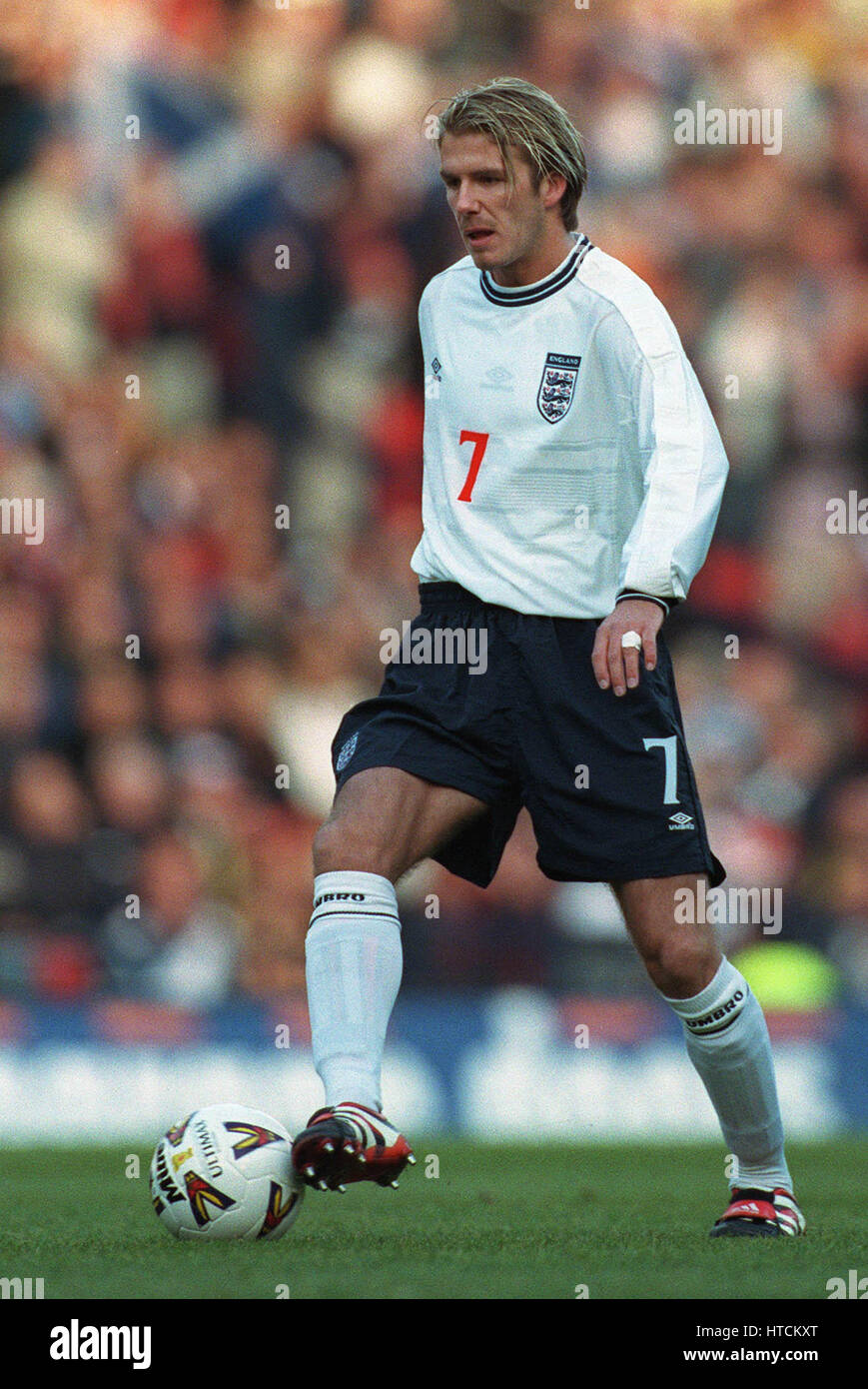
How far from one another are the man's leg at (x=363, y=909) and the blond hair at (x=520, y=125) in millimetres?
1268

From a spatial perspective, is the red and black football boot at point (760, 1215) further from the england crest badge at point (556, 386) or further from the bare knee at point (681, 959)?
the england crest badge at point (556, 386)

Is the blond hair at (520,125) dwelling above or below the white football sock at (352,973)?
above

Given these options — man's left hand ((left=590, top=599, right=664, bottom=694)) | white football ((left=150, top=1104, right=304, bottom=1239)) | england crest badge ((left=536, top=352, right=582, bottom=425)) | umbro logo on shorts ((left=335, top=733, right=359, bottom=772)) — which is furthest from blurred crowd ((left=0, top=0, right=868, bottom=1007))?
man's left hand ((left=590, top=599, right=664, bottom=694))

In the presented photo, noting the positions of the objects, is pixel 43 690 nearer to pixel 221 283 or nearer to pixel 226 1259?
pixel 221 283

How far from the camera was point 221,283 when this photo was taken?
37.8 ft

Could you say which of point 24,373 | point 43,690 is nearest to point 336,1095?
point 43,690

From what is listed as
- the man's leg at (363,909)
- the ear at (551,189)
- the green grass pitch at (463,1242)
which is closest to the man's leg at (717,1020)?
the green grass pitch at (463,1242)

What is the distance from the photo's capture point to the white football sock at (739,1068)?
455 centimetres

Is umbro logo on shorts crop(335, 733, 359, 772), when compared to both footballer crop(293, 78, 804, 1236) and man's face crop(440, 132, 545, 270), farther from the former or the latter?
man's face crop(440, 132, 545, 270)

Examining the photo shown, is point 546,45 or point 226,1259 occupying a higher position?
point 546,45

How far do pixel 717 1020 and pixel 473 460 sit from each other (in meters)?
1.28

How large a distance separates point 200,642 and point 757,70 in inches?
182

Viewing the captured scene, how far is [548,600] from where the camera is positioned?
4.51 meters

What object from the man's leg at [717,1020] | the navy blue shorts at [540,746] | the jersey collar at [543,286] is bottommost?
the man's leg at [717,1020]
